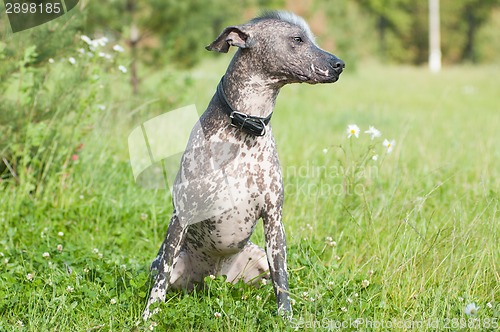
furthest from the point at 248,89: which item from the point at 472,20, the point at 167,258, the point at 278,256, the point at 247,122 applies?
the point at 472,20

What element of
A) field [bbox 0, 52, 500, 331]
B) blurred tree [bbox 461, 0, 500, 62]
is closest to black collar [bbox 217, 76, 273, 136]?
field [bbox 0, 52, 500, 331]

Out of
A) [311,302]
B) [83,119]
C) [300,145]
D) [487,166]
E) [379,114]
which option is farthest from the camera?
[379,114]

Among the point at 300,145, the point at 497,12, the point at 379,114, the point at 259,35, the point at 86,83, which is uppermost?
the point at 259,35

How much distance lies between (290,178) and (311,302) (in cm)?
221

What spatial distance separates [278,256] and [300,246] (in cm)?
83

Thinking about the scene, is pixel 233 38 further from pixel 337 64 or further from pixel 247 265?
pixel 247 265

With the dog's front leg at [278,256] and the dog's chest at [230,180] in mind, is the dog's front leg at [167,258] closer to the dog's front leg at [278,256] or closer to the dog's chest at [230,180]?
the dog's chest at [230,180]

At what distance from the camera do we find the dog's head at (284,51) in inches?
105

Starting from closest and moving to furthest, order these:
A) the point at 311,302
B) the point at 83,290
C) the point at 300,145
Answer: the point at 311,302 → the point at 83,290 → the point at 300,145

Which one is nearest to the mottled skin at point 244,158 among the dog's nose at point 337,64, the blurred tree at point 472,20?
the dog's nose at point 337,64

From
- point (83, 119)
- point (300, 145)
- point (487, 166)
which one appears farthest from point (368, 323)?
point (300, 145)

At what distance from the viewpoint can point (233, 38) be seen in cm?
274

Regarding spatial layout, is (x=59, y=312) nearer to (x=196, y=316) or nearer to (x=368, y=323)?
(x=196, y=316)

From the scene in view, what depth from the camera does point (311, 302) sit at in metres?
2.97
